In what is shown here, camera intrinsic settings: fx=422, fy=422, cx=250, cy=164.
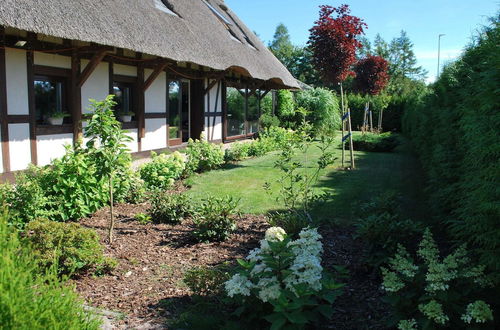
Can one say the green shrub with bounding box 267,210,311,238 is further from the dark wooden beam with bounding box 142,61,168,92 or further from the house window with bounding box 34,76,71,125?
the dark wooden beam with bounding box 142,61,168,92

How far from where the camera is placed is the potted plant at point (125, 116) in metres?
10.3

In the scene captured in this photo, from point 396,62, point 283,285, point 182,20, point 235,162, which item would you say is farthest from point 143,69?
point 396,62

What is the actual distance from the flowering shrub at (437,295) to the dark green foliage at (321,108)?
19.0 meters

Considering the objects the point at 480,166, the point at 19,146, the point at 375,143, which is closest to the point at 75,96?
the point at 19,146

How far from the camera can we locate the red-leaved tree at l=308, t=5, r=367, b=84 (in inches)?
396

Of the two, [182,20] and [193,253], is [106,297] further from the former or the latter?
[182,20]

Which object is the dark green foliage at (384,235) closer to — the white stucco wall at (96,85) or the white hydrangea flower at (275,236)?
the white hydrangea flower at (275,236)

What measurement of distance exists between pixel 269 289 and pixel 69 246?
211 cm

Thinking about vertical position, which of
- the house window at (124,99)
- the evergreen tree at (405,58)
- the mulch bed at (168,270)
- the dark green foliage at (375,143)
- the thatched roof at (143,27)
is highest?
the evergreen tree at (405,58)

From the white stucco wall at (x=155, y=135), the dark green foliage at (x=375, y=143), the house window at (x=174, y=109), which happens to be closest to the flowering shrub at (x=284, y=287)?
the white stucco wall at (x=155, y=135)

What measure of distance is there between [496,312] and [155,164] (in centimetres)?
642

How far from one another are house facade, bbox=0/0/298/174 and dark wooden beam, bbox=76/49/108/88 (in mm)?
20

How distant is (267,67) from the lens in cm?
1644

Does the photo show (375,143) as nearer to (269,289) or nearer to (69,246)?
(69,246)
